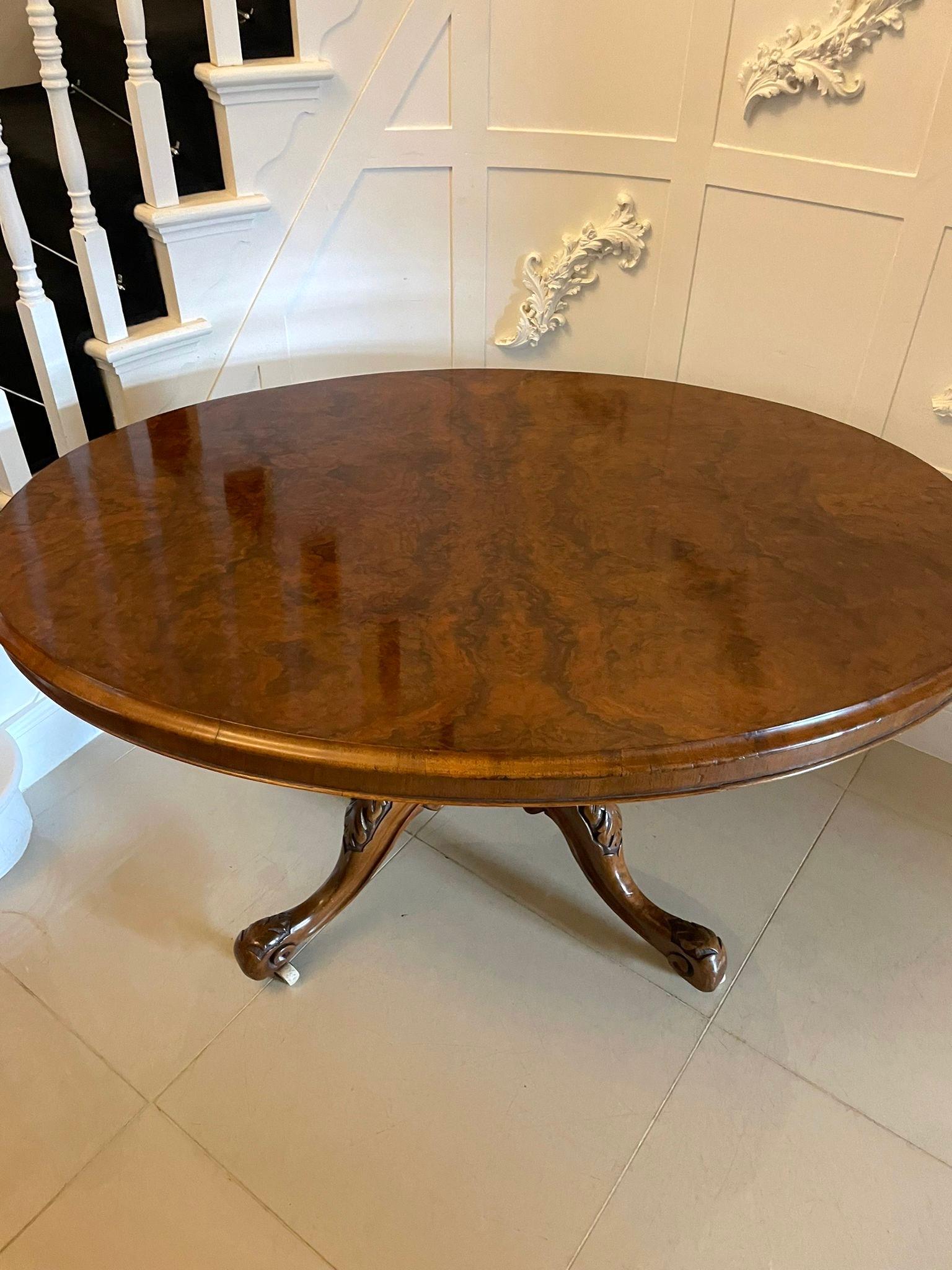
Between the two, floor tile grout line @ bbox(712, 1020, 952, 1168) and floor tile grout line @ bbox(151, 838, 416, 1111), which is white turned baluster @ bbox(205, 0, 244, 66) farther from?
floor tile grout line @ bbox(712, 1020, 952, 1168)

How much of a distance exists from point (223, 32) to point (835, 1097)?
74.0 inches

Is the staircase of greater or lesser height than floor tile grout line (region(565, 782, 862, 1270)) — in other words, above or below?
above

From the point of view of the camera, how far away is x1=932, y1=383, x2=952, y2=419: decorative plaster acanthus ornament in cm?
158

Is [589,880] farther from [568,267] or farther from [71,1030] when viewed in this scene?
[568,267]

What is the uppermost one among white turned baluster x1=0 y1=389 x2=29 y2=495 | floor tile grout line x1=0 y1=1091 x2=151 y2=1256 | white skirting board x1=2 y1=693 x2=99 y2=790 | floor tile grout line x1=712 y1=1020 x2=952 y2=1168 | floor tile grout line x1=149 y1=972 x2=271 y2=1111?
white turned baluster x1=0 y1=389 x2=29 y2=495

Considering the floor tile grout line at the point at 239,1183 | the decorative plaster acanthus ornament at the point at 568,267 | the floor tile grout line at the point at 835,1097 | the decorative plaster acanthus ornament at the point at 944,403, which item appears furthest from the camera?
the decorative plaster acanthus ornament at the point at 568,267

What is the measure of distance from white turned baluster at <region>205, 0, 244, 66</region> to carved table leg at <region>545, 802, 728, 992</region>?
1.31 metres

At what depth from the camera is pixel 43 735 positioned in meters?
1.84

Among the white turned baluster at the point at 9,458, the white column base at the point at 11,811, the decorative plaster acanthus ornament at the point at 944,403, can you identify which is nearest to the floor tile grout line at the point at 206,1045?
the white column base at the point at 11,811

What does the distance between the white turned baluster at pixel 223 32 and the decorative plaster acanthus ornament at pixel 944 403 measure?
1.29 meters

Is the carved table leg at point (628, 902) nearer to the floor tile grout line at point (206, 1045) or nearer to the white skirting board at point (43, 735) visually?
the floor tile grout line at point (206, 1045)

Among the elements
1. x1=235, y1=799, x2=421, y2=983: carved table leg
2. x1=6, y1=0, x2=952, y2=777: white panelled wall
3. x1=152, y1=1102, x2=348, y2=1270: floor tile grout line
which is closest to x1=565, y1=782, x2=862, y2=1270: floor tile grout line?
x1=152, y1=1102, x2=348, y2=1270: floor tile grout line

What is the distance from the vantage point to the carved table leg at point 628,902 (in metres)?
1.45

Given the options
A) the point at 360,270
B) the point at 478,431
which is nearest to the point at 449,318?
the point at 360,270
